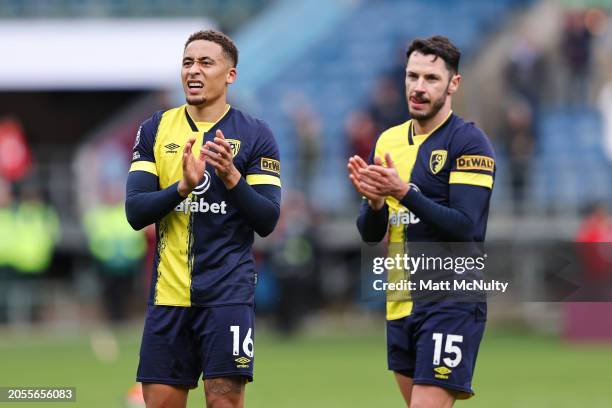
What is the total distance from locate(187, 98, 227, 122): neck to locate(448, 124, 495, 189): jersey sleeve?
1279mm

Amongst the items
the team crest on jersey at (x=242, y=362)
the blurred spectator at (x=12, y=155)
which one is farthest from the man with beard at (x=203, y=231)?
the blurred spectator at (x=12, y=155)

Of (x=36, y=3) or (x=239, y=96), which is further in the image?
(x=36, y=3)

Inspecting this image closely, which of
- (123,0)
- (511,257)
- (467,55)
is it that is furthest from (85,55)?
(511,257)

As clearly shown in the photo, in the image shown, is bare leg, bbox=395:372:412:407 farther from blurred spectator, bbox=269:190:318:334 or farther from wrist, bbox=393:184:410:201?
blurred spectator, bbox=269:190:318:334

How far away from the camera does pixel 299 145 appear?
2486 centimetres

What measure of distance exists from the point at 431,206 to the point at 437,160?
0.41 meters

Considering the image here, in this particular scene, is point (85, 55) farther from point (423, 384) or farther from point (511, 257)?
point (423, 384)

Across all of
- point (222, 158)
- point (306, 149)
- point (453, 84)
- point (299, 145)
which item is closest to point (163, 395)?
point (222, 158)

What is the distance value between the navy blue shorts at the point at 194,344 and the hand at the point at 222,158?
2.31 ft

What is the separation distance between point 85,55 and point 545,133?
8854 millimetres

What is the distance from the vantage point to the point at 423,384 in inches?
307

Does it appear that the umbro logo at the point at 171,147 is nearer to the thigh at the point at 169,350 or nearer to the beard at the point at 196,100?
the beard at the point at 196,100

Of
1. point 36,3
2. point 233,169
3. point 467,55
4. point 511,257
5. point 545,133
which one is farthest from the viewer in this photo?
point 36,3

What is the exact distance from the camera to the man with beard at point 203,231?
25.1 feet
